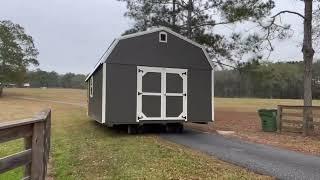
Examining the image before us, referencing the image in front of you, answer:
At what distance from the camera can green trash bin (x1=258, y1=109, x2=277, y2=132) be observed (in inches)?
692

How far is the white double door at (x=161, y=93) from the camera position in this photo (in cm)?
1593

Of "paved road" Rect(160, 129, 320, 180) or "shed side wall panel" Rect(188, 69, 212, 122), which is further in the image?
"shed side wall panel" Rect(188, 69, 212, 122)

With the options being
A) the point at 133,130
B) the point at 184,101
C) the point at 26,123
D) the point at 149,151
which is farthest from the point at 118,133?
the point at 26,123

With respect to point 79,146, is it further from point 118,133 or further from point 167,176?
point 167,176

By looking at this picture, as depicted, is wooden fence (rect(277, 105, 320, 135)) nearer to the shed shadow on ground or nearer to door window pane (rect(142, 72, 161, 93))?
the shed shadow on ground

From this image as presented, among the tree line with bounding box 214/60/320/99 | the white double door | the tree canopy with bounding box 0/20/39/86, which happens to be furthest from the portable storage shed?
the tree canopy with bounding box 0/20/39/86

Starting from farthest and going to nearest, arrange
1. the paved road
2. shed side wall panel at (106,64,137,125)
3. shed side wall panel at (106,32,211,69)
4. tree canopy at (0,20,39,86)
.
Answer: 1. tree canopy at (0,20,39,86)
2. shed side wall panel at (106,32,211,69)
3. shed side wall panel at (106,64,137,125)
4. the paved road

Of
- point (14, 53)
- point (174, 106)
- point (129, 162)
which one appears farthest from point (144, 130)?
point (14, 53)

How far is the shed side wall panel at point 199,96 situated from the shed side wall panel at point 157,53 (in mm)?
338

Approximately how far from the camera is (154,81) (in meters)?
16.1

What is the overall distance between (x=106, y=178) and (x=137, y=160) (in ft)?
5.70

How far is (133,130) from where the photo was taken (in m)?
16.2

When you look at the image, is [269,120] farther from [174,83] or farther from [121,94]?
[121,94]

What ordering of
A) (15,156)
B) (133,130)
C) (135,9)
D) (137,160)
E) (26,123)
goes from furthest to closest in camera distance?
1. (135,9)
2. (133,130)
3. (137,160)
4. (26,123)
5. (15,156)
